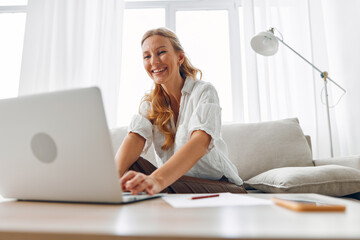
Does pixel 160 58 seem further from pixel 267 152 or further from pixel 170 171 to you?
pixel 267 152

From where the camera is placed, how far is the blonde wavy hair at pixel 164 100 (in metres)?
1.36

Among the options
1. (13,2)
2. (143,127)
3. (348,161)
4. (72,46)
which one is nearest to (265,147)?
(348,161)

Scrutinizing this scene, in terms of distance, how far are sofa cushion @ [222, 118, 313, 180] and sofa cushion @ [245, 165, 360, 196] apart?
361mm

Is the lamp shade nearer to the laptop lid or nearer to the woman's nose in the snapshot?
the woman's nose

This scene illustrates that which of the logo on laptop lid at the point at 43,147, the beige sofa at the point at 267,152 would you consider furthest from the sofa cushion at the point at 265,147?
the logo on laptop lid at the point at 43,147

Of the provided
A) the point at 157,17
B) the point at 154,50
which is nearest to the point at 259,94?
the point at 157,17

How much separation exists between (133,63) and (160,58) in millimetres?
1506

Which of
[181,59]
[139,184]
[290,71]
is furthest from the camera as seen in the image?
[290,71]

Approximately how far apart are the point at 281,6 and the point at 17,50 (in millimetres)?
Result: 2454

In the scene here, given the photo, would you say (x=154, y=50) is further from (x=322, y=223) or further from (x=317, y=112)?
(x=317, y=112)

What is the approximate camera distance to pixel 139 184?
29.1 inches

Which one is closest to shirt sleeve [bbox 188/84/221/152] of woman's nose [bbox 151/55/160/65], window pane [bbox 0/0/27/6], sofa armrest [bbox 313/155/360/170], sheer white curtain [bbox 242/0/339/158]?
woman's nose [bbox 151/55/160/65]

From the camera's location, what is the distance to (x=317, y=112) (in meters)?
2.46

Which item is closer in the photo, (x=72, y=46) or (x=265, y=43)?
(x=265, y=43)
